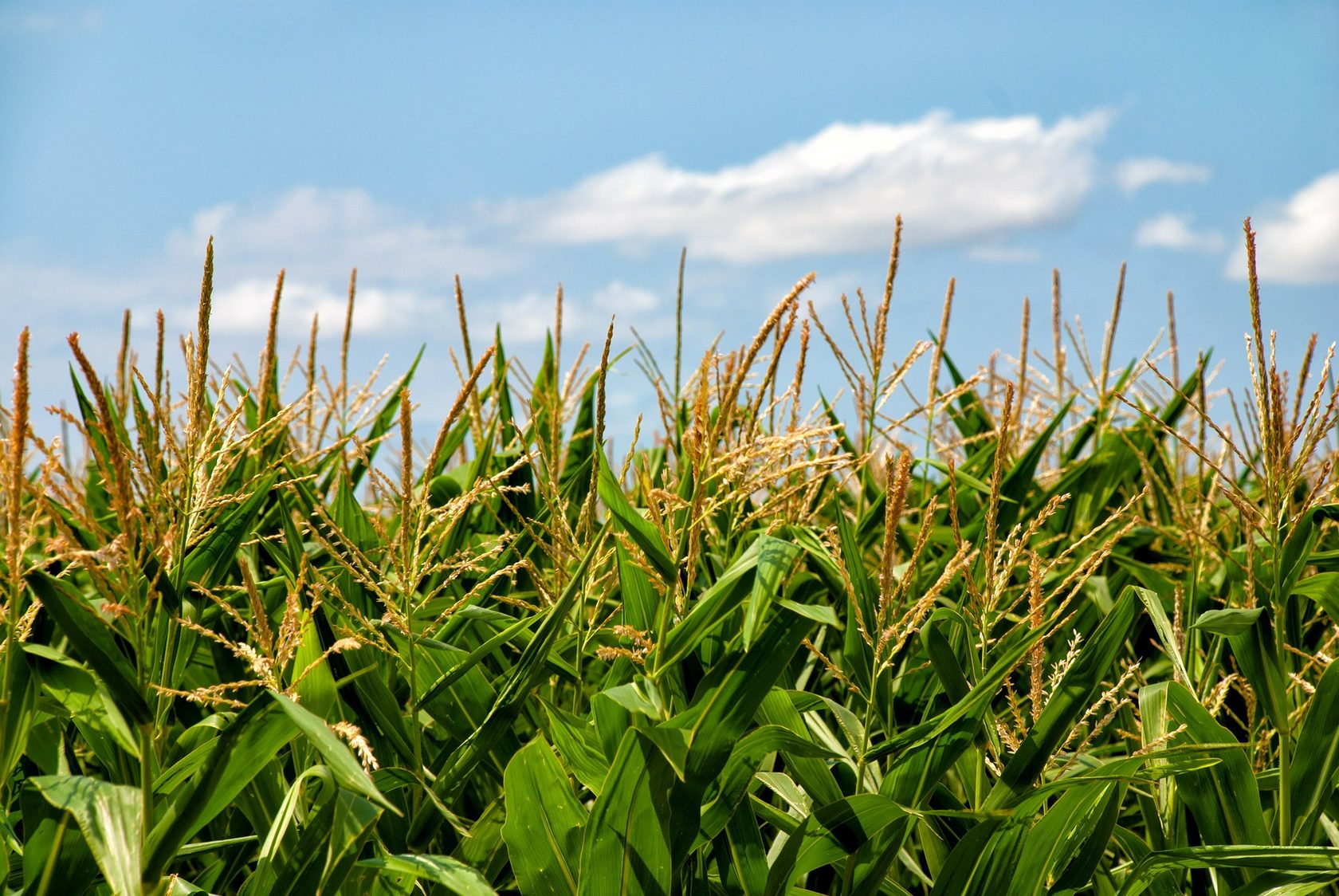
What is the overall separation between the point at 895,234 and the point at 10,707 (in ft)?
5.11

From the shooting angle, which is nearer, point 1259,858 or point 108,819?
point 108,819

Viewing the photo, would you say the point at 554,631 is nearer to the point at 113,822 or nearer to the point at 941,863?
the point at 113,822

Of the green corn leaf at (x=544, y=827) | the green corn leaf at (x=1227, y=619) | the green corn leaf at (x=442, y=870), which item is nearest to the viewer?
the green corn leaf at (x=442, y=870)

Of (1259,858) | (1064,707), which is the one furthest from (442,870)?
(1259,858)

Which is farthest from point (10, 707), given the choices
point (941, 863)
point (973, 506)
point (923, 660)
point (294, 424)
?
point (973, 506)

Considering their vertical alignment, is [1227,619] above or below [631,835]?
above

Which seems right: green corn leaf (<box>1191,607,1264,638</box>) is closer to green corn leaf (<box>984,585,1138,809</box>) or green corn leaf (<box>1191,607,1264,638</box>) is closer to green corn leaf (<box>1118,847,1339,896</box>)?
green corn leaf (<box>984,585,1138,809</box>)

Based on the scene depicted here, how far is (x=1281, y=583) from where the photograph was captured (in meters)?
1.54

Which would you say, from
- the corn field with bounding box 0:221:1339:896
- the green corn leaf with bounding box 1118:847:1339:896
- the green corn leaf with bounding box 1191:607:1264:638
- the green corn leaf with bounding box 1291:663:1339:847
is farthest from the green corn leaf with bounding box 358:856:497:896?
the green corn leaf with bounding box 1291:663:1339:847

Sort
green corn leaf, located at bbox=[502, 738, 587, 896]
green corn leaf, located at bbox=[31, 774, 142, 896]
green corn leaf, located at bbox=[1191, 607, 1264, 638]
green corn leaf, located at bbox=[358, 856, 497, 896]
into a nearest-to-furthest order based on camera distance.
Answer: green corn leaf, located at bbox=[31, 774, 142, 896] → green corn leaf, located at bbox=[358, 856, 497, 896] → green corn leaf, located at bbox=[502, 738, 587, 896] → green corn leaf, located at bbox=[1191, 607, 1264, 638]

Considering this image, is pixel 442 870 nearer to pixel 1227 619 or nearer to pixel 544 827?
pixel 544 827

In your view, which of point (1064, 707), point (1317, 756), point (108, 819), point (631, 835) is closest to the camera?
point (108, 819)

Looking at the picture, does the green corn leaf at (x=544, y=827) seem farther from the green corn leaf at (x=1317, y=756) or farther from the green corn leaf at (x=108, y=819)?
the green corn leaf at (x=1317, y=756)

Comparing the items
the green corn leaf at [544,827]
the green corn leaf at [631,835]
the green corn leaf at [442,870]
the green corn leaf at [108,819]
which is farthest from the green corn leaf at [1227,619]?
the green corn leaf at [108,819]
